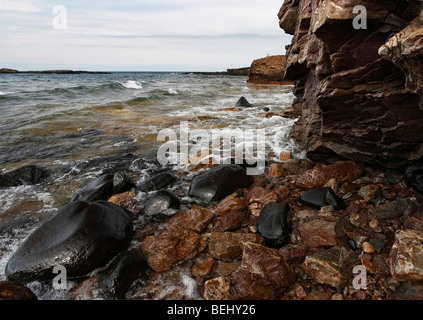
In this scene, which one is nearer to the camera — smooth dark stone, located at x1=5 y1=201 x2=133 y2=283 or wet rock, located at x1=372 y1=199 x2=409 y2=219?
smooth dark stone, located at x1=5 y1=201 x2=133 y2=283

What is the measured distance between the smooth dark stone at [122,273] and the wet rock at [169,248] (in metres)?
0.12

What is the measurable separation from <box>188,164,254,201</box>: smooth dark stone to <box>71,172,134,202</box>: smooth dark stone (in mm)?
1294

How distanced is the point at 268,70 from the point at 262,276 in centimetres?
3450

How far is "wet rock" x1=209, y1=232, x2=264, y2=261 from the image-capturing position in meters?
2.90

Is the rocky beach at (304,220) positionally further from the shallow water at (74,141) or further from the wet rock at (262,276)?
the shallow water at (74,141)

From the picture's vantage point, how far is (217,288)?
8.27 feet

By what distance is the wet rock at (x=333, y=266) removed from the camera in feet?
7.90

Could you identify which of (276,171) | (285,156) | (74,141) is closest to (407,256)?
(276,171)

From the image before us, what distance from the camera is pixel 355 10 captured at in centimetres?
293

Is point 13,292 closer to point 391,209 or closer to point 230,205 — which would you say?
point 230,205

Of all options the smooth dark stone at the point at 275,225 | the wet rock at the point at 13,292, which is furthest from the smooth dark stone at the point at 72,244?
the smooth dark stone at the point at 275,225

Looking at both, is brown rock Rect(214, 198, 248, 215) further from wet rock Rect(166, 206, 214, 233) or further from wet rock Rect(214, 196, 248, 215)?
wet rock Rect(166, 206, 214, 233)

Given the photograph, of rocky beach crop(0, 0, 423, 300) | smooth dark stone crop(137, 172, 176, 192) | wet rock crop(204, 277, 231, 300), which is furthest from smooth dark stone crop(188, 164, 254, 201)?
wet rock crop(204, 277, 231, 300)
